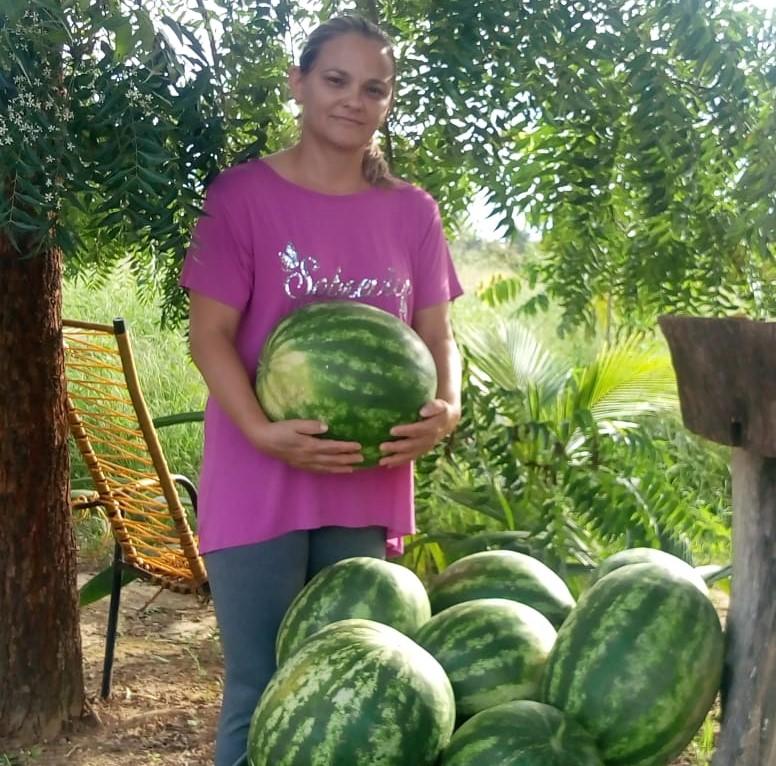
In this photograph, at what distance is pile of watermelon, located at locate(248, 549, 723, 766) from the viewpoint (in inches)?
51.6

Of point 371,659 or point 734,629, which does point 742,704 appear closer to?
point 734,629

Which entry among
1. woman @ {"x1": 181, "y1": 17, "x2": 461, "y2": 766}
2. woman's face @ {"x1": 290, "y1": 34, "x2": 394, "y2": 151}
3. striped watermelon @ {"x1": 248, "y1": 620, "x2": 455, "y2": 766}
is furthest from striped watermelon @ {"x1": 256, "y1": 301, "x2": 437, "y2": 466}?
striped watermelon @ {"x1": 248, "y1": 620, "x2": 455, "y2": 766}

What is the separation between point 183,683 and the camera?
3.92 meters

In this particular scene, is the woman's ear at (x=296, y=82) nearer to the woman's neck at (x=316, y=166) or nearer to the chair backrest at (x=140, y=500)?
the woman's neck at (x=316, y=166)

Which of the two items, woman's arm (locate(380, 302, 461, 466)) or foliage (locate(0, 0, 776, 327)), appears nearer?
foliage (locate(0, 0, 776, 327))

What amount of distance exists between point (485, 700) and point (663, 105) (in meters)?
1.25

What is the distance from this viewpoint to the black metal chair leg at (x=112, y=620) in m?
3.51

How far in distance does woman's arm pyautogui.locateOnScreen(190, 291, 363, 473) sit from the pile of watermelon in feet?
1.09

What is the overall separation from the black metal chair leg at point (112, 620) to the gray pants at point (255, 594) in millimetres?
1426

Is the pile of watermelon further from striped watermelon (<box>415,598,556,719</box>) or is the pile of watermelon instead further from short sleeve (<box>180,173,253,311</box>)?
short sleeve (<box>180,173,253,311</box>)

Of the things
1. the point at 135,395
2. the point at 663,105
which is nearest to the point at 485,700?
the point at 663,105

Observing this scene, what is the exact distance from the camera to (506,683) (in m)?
1.47

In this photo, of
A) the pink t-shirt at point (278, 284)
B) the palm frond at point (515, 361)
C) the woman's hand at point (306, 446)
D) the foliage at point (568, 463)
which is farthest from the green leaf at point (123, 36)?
the palm frond at point (515, 361)

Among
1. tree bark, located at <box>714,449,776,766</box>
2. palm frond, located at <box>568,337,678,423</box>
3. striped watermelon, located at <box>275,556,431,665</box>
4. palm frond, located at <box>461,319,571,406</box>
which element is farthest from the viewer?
palm frond, located at <box>568,337,678,423</box>
